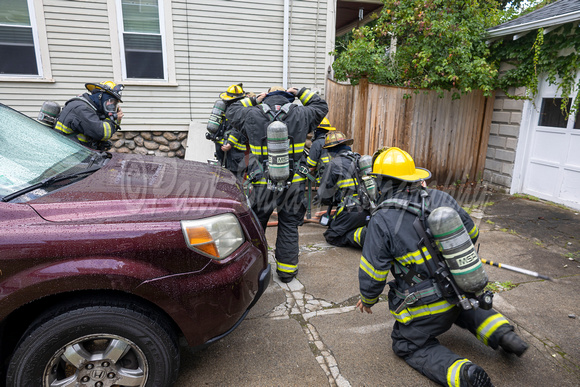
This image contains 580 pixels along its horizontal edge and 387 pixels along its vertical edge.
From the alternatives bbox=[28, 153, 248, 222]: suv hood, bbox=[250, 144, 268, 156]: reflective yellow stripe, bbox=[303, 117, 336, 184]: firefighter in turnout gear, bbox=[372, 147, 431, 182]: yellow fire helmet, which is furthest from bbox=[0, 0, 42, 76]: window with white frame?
bbox=[372, 147, 431, 182]: yellow fire helmet

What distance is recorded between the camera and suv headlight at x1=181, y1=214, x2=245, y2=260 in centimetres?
199

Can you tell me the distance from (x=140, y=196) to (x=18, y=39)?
22.3 feet

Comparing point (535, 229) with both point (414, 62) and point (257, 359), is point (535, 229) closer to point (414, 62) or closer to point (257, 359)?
point (414, 62)

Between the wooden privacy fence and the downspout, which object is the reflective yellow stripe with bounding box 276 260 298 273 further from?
the downspout

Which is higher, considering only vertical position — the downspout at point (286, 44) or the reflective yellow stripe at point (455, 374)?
the downspout at point (286, 44)

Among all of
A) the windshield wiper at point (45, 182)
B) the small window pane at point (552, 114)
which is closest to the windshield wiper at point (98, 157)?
the windshield wiper at point (45, 182)

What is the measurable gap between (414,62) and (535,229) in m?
3.41

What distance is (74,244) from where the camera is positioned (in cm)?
179

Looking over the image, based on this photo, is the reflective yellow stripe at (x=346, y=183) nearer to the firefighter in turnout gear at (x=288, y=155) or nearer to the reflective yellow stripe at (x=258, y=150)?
the firefighter in turnout gear at (x=288, y=155)

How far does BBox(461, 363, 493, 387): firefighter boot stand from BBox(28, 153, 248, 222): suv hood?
1661 millimetres

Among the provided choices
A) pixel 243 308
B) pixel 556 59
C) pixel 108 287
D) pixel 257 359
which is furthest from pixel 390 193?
pixel 556 59

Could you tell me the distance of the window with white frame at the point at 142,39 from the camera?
7.09 metres

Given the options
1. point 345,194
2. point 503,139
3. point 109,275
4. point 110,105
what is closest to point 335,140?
point 345,194

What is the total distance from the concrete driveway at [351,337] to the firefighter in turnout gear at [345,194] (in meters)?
0.26
